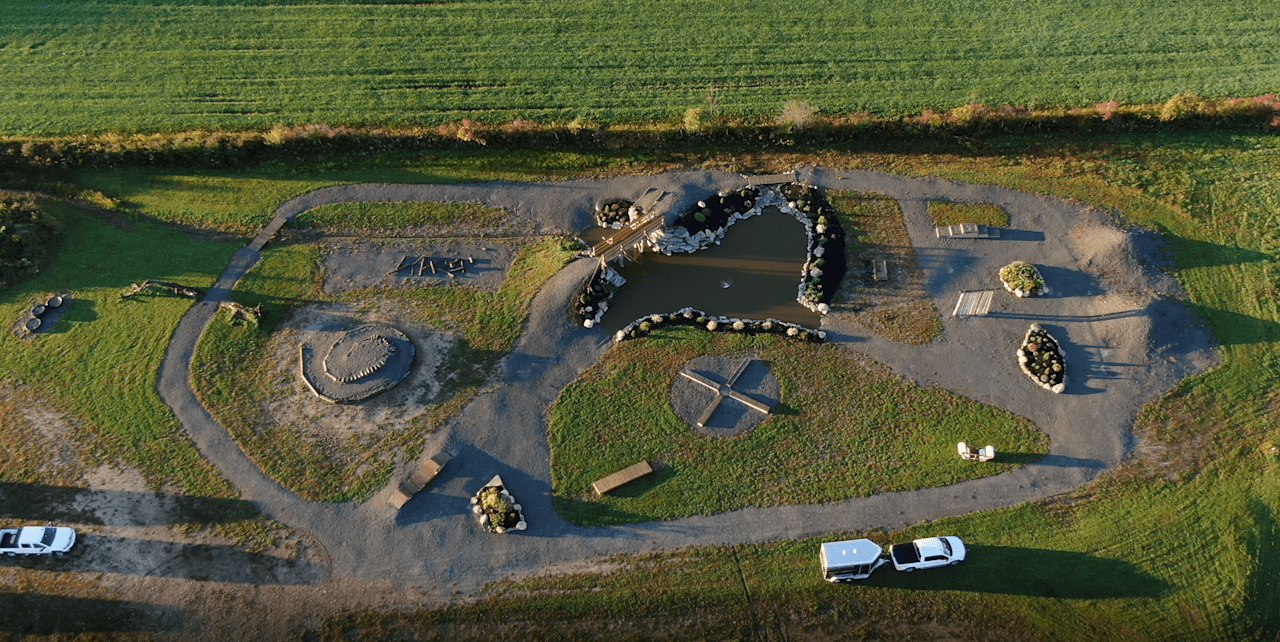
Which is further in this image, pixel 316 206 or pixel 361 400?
pixel 316 206

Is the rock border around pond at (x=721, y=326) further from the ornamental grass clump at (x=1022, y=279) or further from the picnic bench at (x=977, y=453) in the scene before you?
the ornamental grass clump at (x=1022, y=279)

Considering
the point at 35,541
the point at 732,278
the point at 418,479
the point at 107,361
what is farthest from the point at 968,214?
the point at 35,541

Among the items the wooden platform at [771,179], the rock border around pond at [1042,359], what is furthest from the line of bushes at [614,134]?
the rock border around pond at [1042,359]

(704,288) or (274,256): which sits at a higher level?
(704,288)

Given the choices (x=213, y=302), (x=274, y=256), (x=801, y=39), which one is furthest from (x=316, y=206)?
(x=801, y=39)

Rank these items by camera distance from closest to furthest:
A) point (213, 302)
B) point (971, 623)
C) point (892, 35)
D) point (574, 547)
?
1. point (971, 623)
2. point (574, 547)
3. point (213, 302)
4. point (892, 35)

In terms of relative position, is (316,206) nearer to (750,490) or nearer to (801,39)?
(750,490)

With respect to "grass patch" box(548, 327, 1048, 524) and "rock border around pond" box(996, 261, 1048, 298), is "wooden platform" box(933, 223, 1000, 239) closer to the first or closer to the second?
"rock border around pond" box(996, 261, 1048, 298)

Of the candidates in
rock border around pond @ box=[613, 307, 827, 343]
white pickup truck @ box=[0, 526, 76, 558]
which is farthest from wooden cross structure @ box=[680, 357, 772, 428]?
white pickup truck @ box=[0, 526, 76, 558]
